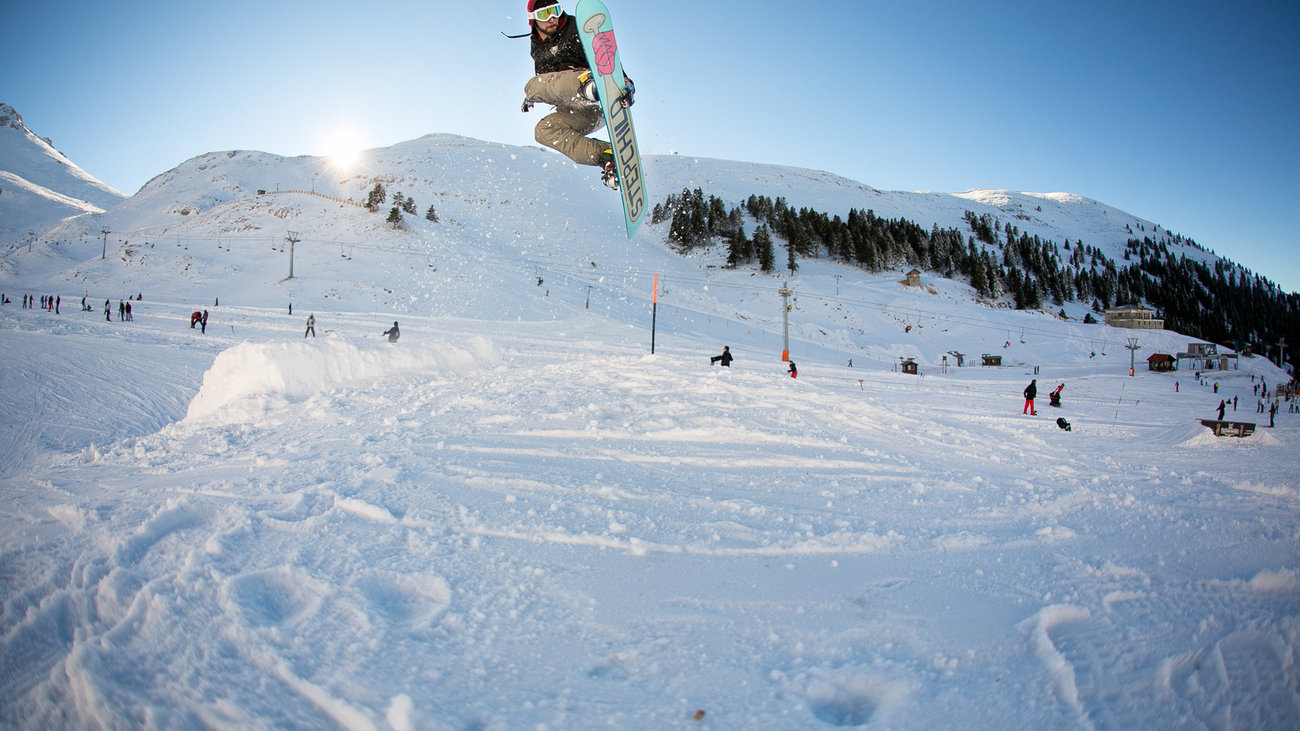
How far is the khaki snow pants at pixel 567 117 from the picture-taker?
7152mm

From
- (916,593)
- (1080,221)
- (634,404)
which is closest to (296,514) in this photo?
(916,593)

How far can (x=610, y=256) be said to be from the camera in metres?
58.1

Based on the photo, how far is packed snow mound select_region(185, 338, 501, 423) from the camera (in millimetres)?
7180

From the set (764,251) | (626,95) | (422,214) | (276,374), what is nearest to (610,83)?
(626,95)

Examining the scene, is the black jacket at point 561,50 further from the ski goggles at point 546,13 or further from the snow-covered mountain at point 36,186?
the snow-covered mountain at point 36,186

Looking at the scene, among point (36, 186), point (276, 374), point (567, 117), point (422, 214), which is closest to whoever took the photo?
point (276, 374)

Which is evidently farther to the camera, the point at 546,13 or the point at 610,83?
the point at 610,83

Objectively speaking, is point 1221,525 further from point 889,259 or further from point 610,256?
point 889,259

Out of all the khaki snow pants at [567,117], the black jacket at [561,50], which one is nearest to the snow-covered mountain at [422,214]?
the khaki snow pants at [567,117]

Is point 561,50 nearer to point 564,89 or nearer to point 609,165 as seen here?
point 564,89

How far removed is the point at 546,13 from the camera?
6672 mm

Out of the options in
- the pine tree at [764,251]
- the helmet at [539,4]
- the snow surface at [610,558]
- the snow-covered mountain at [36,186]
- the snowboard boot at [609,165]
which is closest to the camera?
the snow surface at [610,558]

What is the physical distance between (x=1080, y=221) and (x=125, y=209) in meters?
213

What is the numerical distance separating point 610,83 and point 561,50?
775mm
